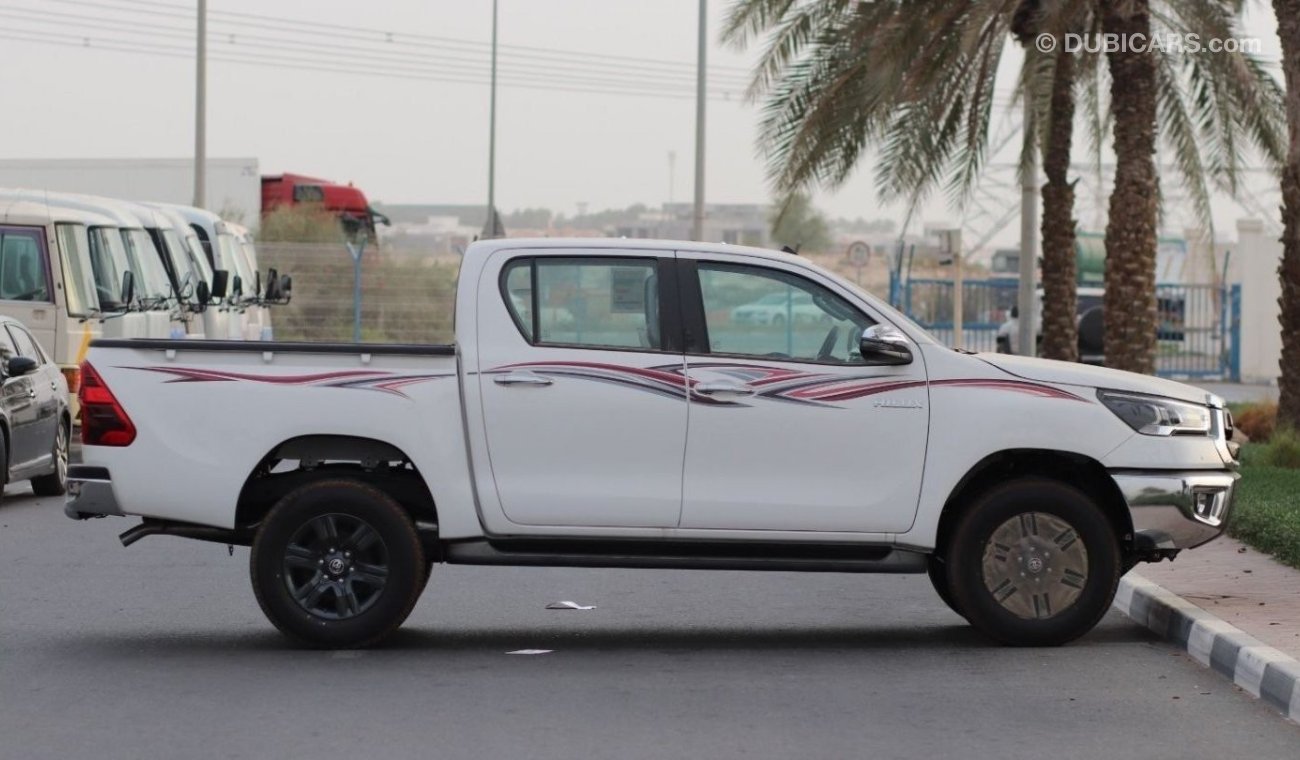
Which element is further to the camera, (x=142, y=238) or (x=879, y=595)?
(x=142, y=238)

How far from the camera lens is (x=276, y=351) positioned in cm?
906

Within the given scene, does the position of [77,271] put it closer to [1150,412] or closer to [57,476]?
[57,476]

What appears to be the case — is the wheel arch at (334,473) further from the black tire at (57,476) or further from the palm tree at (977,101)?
the palm tree at (977,101)

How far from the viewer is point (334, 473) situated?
9.25m

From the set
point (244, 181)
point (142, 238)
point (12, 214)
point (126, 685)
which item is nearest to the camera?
point (126, 685)

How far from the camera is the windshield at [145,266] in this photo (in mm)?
22516

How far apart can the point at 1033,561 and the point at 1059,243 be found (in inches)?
662

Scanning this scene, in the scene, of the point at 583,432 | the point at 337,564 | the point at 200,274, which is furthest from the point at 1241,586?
the point at 200,274

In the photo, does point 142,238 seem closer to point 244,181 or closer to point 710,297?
point 710,297

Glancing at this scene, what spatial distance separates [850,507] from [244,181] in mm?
36542

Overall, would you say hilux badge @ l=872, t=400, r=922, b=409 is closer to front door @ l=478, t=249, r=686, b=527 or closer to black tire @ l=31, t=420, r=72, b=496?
front door @ l=478, t=249, r=686, b=527

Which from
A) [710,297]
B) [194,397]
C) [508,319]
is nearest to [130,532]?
[194,397]

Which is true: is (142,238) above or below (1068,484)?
above

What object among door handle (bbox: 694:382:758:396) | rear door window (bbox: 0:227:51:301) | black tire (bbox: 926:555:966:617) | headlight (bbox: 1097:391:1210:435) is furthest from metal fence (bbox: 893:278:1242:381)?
door handle (bbox: 694:382:758:396)
